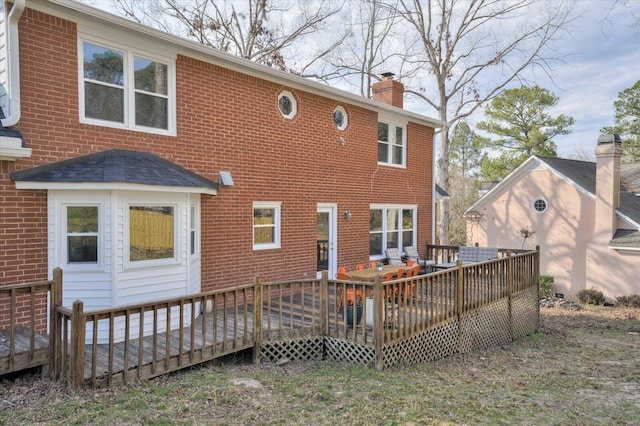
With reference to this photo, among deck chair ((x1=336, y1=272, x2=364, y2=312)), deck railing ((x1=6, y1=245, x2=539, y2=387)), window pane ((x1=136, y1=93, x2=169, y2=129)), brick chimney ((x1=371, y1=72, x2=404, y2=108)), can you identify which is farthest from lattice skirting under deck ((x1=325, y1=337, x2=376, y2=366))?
brick chimney ((x1=371, y1=72, x2=404, y2=108))

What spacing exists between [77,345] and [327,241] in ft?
23.8

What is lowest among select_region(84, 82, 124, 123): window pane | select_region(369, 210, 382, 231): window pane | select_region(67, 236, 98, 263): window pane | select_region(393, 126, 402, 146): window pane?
select_region(67, 236, 98, 263): window pane

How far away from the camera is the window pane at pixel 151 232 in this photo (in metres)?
7.01

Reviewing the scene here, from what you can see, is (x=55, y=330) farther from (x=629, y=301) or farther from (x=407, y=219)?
(x=629, y=301)

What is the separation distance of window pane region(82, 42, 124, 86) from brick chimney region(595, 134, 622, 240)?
59.6 ft

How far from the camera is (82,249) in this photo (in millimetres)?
6734

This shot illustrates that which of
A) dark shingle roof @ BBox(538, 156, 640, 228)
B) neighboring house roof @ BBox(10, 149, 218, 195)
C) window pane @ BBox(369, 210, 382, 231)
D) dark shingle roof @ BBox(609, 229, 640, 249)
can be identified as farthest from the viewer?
dark shingle roof @ BBox(538, 156, 640, 228)

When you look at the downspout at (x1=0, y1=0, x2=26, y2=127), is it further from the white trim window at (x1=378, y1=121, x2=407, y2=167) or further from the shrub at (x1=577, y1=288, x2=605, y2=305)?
the shrub at (x1=577, y1=288, x2=605, y2=305)

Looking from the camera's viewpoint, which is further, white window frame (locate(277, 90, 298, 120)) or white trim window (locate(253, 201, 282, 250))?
white window frame (locate(277, 90, 298, 120))

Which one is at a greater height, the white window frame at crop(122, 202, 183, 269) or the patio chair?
the white window frame at crop(122, 202, 183, 269)

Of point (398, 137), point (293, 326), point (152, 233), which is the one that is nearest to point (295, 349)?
point (293, 326)

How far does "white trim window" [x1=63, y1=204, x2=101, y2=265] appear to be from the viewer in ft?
21.7

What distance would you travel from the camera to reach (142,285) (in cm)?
712

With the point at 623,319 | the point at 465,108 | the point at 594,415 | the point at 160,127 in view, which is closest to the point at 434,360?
the point at 594,415
